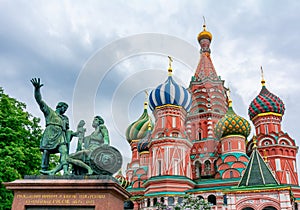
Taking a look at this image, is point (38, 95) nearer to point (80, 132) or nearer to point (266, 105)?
point (80, 132)

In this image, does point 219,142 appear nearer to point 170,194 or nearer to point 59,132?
point 170,194

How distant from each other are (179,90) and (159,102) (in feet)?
7.72

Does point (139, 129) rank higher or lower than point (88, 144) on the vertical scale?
higher

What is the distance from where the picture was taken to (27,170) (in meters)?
16.7

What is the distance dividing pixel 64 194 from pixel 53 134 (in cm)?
200

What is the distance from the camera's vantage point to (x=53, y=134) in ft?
31.9

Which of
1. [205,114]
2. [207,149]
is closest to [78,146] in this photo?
[207,149]

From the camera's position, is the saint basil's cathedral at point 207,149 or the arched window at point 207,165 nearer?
the saint basil's cathedral at point 207,149

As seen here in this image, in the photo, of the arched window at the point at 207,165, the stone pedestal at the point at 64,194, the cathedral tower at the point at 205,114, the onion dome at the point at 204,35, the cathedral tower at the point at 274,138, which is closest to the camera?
the stone pedestal at the point at 64,194

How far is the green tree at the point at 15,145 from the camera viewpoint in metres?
15.0

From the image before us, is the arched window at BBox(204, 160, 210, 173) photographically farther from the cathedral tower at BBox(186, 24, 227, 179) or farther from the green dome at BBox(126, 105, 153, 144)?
the green dome at BBox(126, 105, 153, 144)

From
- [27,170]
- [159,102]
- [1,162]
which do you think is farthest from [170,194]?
[1,162]

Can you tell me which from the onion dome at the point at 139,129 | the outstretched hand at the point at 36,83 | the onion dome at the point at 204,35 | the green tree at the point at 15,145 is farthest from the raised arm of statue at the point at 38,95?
the onion dome at the point at 204,35

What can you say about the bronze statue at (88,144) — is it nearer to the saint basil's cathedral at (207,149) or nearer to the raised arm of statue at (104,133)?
the raised arm of statue at (104,133)
